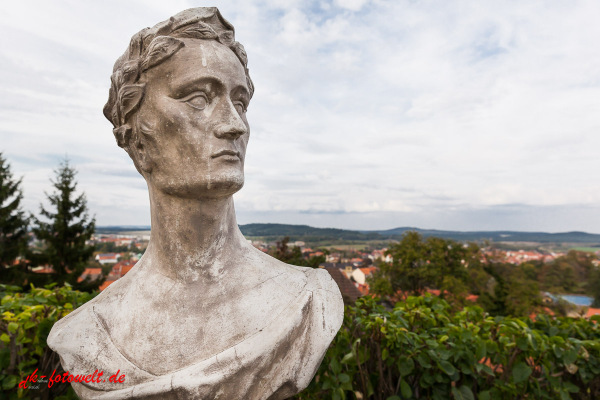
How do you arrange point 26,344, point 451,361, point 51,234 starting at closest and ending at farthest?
point 451,361 → point 26,344 → point 51,234

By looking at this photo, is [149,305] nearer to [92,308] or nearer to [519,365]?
[92,308]

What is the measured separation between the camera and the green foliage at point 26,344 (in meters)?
2.78

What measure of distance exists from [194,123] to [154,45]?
1.57 feet

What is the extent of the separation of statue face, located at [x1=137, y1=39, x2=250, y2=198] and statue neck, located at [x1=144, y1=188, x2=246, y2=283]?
0.30ft

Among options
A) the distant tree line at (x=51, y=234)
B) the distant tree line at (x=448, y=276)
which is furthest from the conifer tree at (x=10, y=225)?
the distant tree line at (x=448, y=276)

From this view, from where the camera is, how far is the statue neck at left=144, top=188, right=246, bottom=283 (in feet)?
6.77

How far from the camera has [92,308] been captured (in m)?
2.10

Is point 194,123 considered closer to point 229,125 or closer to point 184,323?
point 229,125

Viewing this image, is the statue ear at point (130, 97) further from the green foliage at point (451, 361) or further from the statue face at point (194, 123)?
the green foliage at point (451, 361)

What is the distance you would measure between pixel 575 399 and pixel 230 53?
13.0 feet

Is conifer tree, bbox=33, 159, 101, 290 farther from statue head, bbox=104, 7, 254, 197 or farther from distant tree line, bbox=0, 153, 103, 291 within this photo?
statue head, bbox=104, 7, 254, 197

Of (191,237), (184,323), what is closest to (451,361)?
(184,323)

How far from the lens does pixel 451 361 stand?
2.92 metres

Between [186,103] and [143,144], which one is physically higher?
[186,103]
